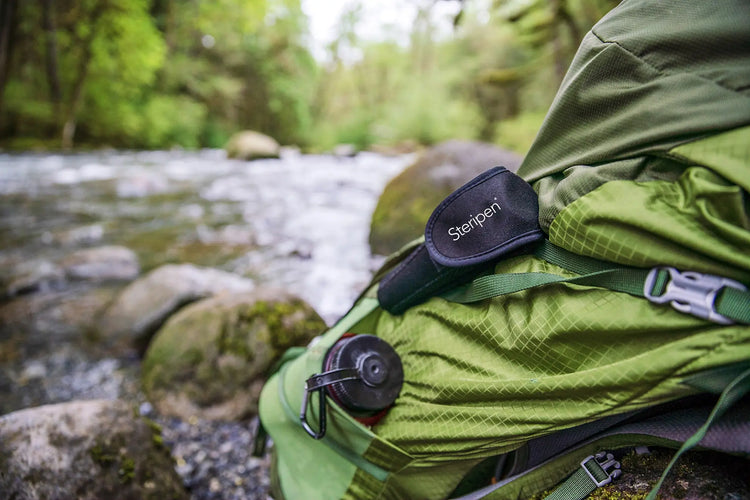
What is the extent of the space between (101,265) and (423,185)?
3.59 meters

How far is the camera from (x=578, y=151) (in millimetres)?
1057

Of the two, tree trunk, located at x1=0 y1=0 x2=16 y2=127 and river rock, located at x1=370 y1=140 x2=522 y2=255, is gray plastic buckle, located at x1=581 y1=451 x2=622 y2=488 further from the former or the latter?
tree trunk, located at x1=0 y1=0 x2=16 y2=127

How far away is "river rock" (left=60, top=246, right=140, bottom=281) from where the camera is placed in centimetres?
413

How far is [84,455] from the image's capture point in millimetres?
1516

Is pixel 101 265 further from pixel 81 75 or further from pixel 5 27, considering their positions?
pixel 81 75

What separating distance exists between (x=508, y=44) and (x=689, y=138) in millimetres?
23540

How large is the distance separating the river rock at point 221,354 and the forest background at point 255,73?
3281mm

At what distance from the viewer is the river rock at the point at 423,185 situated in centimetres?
417

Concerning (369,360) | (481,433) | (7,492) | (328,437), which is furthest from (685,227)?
(7,492)

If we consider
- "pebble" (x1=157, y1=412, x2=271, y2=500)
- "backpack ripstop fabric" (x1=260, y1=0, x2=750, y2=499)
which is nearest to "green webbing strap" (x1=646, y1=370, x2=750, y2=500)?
"backpack ripstop fabric" (x1=260, y1=0, x2=750, y2=499)

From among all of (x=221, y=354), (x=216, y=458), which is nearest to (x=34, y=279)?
(x=221, y=354)

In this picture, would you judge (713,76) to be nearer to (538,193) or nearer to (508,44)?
(538,193)

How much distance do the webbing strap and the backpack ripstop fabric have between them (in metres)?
0.02

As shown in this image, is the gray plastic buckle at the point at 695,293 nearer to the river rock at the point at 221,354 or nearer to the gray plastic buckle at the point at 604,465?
the gray plastic buckle at the point at 604,465
